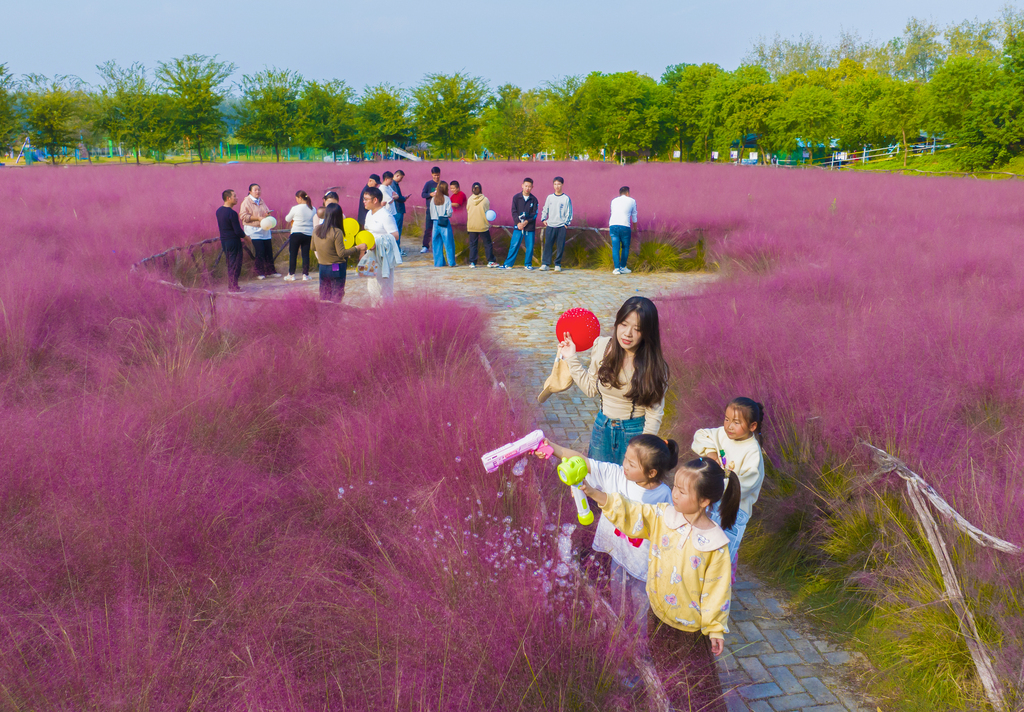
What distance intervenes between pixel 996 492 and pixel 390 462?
311 cm

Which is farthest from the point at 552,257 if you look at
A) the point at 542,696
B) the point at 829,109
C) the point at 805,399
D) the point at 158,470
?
the point at 829,109

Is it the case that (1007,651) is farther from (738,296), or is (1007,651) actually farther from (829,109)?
(829,109)

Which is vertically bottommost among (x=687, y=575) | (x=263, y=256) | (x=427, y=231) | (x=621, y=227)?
(x=687, y=575)

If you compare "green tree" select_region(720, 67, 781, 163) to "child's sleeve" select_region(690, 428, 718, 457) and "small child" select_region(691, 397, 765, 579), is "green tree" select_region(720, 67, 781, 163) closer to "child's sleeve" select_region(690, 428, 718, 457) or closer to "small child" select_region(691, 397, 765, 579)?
"child's sleeve" select_region(690, 428, 718, 457)

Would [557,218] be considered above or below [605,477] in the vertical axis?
above

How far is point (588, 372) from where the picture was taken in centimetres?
371

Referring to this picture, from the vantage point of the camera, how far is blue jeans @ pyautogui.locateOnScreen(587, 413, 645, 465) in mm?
3672

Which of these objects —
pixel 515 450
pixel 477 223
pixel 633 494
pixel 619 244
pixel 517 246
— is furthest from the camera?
pixel 517 246

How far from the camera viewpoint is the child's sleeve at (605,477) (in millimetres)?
3121

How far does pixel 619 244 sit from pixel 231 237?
6.88 m

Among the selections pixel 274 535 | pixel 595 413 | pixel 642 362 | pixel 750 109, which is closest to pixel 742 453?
pixel 642 362

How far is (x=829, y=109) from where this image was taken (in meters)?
45.2

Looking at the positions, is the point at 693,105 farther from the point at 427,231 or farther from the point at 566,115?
the point at 427,231

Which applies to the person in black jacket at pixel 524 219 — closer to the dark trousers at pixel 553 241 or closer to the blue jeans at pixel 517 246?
the blue jeans at pixel 517 246
